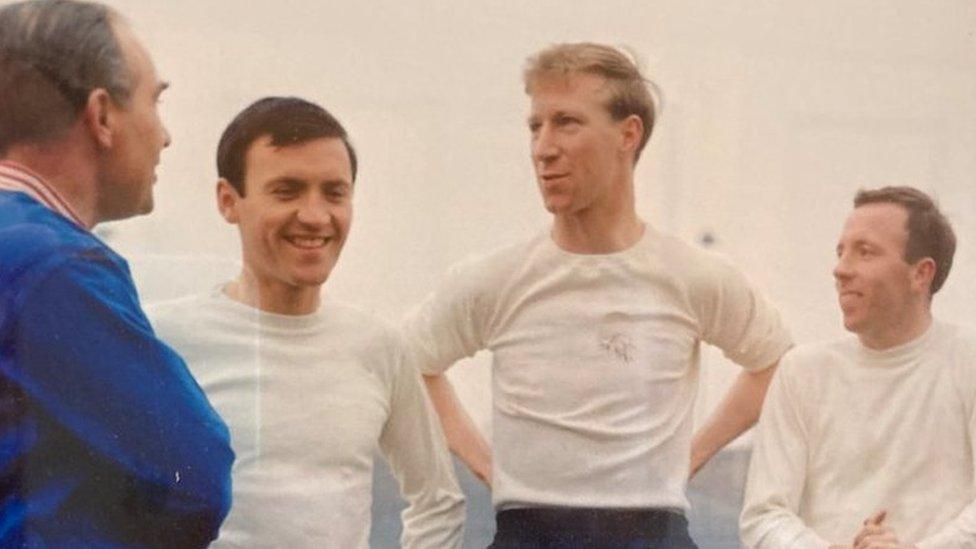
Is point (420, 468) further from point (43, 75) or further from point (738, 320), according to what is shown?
point (43, 75)

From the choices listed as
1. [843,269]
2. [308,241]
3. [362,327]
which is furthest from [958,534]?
[308,241]

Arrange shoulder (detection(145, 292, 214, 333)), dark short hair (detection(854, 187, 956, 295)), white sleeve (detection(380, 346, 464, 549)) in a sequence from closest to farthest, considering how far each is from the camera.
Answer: shoulder (detection(145, 292, 214, 333))
white sleeve (detection(380, 346, 464, 549))
dark short hair (detection(854, 187, 956, 295))

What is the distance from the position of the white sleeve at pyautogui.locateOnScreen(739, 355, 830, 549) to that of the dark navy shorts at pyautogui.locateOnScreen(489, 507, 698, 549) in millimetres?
138

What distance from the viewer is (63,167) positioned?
1.81 meters

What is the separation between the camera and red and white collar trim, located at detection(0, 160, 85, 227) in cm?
178

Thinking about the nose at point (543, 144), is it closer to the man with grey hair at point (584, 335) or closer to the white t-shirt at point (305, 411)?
the man with grey hair at point (584, 335)

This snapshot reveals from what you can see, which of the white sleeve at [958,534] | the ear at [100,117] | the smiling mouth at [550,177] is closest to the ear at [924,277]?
the white sleeve at [958,534]

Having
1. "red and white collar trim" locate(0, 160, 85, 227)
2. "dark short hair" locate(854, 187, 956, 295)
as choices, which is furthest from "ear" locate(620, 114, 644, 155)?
"red and white collar trim" locate(0, 160, 85, 227)

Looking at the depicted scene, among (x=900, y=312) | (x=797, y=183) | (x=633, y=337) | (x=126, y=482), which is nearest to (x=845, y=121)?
(x=797, y=183)

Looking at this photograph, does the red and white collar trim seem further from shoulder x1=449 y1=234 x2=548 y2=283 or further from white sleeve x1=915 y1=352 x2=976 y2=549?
white sleeve x1=915 y1=352 x2=976 y2=549

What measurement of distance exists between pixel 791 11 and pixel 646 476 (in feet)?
2.31

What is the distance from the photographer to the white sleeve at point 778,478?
209cm

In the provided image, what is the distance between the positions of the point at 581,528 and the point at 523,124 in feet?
1.90

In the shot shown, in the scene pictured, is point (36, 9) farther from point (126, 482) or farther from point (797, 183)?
point (797, 183)
